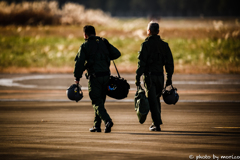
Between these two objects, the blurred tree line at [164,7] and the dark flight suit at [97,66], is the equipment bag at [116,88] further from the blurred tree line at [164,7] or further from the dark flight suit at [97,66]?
the blurred tree line at [164,7]

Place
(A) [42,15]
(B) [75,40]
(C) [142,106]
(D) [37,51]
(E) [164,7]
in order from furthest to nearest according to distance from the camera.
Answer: (E) [164,7] → (A) [42,15] → (B) [75,40] → (D) [37,51] → (C) [142,106]

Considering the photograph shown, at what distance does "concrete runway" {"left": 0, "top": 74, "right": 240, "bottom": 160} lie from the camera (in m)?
7.27

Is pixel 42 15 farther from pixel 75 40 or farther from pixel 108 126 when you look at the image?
pixel 108 126

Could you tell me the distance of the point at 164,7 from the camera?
291 feet

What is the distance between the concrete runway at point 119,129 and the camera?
727cm

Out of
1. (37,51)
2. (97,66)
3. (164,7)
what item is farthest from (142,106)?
(164,7)

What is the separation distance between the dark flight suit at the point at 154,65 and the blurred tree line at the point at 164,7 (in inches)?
2767

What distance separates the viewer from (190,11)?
8619 centimetres

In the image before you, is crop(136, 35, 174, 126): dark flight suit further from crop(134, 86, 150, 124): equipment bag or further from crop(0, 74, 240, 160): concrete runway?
crop(0, 74, 240, 160): concrete runway

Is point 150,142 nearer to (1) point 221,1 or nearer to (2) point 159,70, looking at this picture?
(2) point 159,70

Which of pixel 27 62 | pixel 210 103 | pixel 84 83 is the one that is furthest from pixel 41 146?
pixel 27 62

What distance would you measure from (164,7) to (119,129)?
265ft

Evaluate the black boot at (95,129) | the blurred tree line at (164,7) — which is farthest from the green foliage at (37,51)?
the blurred tree line at (164,7)

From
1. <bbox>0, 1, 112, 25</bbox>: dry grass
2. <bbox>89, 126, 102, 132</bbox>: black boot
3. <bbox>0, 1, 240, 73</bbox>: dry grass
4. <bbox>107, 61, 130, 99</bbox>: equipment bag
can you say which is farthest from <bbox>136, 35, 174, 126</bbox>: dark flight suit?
<bbox>0, 1, 112, 25</bbox>: dry grass
